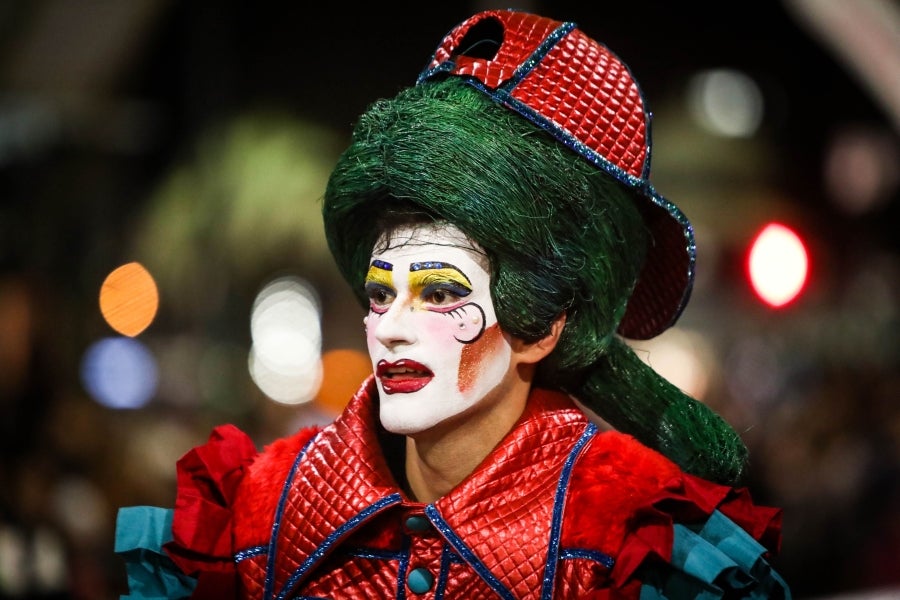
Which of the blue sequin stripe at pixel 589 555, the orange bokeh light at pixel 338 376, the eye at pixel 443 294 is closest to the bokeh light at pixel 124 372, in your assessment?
the orange bokeh light at pixel 338 376

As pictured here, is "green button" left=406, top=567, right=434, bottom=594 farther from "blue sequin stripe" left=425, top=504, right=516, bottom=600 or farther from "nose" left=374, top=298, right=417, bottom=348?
"nose" left=374, top=298, right=417, bottom=348

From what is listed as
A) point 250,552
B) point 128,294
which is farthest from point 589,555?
point 128,294

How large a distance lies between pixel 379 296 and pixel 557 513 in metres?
0.41

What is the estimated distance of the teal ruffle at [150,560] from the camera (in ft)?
5.95

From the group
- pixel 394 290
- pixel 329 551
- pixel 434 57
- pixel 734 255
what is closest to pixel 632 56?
pixel 434 57

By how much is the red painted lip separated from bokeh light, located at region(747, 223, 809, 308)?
367 cm

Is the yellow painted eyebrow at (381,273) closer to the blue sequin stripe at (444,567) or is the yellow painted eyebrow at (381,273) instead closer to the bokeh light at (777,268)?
the blue sequin stripe at (444,567)

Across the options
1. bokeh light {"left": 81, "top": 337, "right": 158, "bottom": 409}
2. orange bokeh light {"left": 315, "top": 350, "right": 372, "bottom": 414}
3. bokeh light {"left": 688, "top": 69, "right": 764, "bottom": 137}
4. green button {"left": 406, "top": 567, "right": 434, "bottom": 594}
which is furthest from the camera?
bokeh light {"left": 688, "top": 69, "right": 764, "bottom": 137}

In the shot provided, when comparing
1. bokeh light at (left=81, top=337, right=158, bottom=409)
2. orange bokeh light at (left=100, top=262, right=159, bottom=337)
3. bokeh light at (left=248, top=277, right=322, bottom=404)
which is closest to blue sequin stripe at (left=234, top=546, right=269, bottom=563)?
orange bokeh light at (left=100, top=262, right=159, bottom=337)

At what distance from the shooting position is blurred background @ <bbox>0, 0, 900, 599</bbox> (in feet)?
11.6

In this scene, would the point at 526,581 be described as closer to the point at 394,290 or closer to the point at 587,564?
the point at 587,564

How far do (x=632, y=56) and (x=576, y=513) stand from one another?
5.82 feet

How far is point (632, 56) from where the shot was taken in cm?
316

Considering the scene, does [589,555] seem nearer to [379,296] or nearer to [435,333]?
[435,333]
